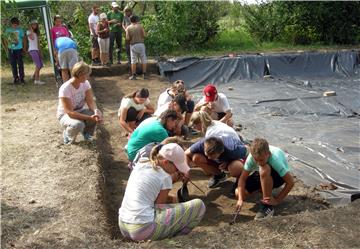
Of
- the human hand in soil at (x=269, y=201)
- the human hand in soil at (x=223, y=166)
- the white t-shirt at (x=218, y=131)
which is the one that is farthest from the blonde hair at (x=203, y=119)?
the human hand in soil at (x=269, y=201)

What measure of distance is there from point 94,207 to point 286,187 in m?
1.94

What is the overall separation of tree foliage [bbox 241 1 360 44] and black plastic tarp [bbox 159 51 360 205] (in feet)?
11.1

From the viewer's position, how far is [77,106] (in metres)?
6.21

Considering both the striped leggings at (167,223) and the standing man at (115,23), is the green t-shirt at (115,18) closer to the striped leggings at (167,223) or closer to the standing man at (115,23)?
the standing man at (115,23)

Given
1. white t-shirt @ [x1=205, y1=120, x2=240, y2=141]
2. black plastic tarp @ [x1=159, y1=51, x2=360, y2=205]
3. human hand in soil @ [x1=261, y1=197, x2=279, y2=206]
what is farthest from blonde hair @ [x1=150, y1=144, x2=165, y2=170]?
black plastic tarp @ [x1=159, y1=51, x2=360, y2=205]

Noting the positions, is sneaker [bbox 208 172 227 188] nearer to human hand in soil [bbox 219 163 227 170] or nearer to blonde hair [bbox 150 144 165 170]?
human hand in soil [bbox 219 163 227 170]

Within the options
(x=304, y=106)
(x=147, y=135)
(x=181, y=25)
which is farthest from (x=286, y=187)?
(x=181, y=25)

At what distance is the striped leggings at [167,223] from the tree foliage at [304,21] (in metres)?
12.4

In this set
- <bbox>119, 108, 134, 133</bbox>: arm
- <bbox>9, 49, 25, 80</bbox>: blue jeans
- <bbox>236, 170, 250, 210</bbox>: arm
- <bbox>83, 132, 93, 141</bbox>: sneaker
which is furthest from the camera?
<bbox>9, 49, 25, 80</bbox>: blue jeans

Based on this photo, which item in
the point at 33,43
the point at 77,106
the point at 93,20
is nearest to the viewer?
the point at 77,106

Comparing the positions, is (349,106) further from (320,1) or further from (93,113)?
(320,1)

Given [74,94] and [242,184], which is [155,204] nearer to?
[242,184]

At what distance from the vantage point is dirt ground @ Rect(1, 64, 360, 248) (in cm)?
384

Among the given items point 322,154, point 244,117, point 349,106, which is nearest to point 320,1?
point 349,106
